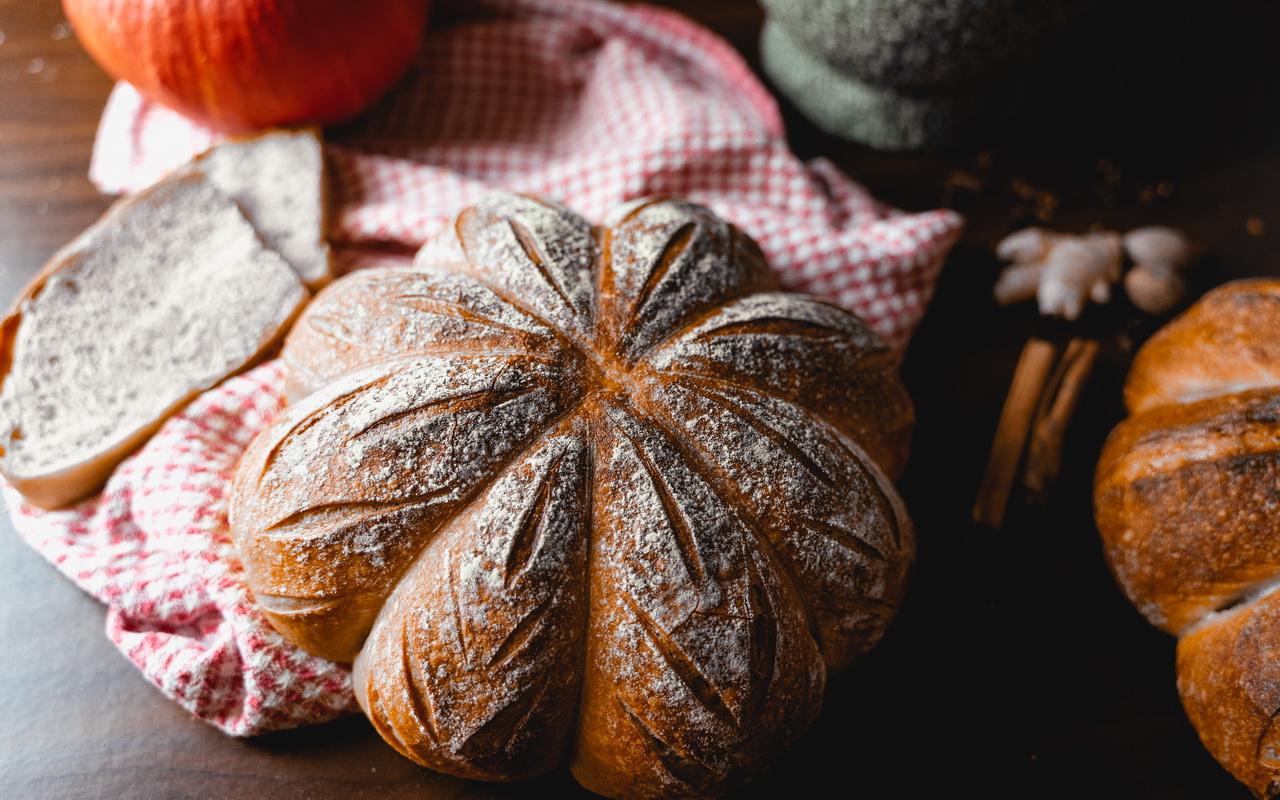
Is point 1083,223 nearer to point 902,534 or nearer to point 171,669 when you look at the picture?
point 902,534

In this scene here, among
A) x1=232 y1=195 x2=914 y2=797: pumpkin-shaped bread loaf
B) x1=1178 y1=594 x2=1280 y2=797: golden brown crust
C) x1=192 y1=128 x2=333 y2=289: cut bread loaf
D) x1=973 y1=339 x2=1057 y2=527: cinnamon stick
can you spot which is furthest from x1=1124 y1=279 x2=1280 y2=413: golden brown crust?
x1=192 y1=128 x2=333 y2=289: cut bread loaf

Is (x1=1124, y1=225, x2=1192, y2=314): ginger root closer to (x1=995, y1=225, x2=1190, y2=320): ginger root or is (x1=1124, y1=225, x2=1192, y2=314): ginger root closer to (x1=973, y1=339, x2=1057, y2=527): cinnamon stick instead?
(x1=995, y1=225, x2=1190, y2=320): ginger root

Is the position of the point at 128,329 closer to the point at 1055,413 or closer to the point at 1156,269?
the point at 1055,413

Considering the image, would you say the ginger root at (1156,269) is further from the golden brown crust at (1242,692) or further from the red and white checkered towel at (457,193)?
the golden brown crust at (1242,692)

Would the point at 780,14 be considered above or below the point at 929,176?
above

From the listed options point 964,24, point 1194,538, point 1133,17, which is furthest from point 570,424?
point 1133,17

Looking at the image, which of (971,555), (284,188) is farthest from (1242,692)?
(284,188)
